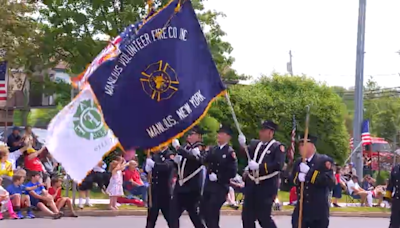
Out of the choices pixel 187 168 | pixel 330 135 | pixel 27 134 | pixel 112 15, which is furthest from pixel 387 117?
pixel 187 168

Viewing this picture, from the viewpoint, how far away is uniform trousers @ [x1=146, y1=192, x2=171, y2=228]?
11.0 m

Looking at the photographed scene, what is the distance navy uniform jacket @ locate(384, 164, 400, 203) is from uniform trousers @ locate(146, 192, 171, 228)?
3.51 m

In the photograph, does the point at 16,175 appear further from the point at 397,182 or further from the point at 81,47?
the point at 81,47

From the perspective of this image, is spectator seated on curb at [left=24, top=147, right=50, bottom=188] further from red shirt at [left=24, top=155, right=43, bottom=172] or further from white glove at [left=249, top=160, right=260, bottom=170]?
white glove at [left=249, top=160, right=260, bottom=170]

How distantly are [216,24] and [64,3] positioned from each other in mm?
5461

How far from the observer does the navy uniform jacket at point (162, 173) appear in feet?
36.9

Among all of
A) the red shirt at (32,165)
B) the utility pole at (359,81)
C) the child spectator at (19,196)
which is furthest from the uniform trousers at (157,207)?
the utility pole at (359,81)

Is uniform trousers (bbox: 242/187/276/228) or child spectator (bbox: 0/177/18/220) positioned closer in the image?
uniform trousers (bbox: 242/187/276/228)

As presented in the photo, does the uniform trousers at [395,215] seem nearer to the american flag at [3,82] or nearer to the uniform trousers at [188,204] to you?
the uniform trousers at [188,204]

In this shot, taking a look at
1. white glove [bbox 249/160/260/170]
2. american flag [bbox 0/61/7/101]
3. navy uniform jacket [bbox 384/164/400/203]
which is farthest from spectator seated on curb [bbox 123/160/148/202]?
white glove [bbox 249/160/260/170]

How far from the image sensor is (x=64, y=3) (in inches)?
1005

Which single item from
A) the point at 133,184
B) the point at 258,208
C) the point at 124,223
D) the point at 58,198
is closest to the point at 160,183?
the point at 258,208

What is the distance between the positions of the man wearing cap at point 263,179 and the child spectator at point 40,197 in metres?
Result: 6.96

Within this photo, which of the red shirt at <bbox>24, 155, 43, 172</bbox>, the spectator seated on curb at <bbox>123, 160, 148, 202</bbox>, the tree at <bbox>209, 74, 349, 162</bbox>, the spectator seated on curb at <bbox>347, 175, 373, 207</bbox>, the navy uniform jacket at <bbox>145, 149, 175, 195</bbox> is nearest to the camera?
the navy uniform jacket at <bbox>145, 149, 175, 195</bbox>
